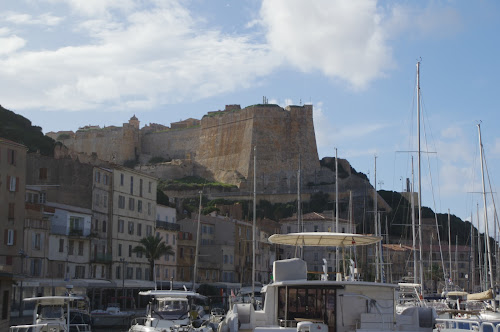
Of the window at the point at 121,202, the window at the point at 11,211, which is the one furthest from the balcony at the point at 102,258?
the window at the point at 11,211

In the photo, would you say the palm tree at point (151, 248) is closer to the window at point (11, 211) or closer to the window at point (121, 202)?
the window at point (121, 202)

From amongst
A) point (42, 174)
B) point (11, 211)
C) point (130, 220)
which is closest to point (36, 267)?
point (11, 211)

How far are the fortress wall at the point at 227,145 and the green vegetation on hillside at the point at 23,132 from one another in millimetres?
34812

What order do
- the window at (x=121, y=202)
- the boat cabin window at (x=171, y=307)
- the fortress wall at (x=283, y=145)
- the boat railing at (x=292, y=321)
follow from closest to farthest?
the boat railing at (x=292, y=321) < the boat cabin window at (x=171, y=307) < the window at (x=121, y=202) < the fortress wall at (x=283, y=145)

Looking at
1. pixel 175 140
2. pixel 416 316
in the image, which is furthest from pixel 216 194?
pixel 416 316

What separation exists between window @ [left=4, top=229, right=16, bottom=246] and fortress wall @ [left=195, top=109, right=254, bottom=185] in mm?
76292

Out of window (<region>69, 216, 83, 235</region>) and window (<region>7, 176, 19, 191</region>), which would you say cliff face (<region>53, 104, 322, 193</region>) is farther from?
window (<region>7, 176, 19, 191</region>)

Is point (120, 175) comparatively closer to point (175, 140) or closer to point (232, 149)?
point (232, 149)

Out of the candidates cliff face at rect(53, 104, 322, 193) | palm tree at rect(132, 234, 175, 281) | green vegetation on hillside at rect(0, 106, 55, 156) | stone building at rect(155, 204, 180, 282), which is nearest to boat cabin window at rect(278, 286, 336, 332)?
palm tree at rect(132, 234, 175, 281)

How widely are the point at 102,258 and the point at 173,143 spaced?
291 feet

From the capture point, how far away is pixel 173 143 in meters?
137

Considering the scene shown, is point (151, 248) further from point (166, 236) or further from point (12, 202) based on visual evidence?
point (12, 202)

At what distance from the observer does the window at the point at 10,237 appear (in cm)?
3944

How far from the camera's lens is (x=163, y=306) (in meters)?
24.5
